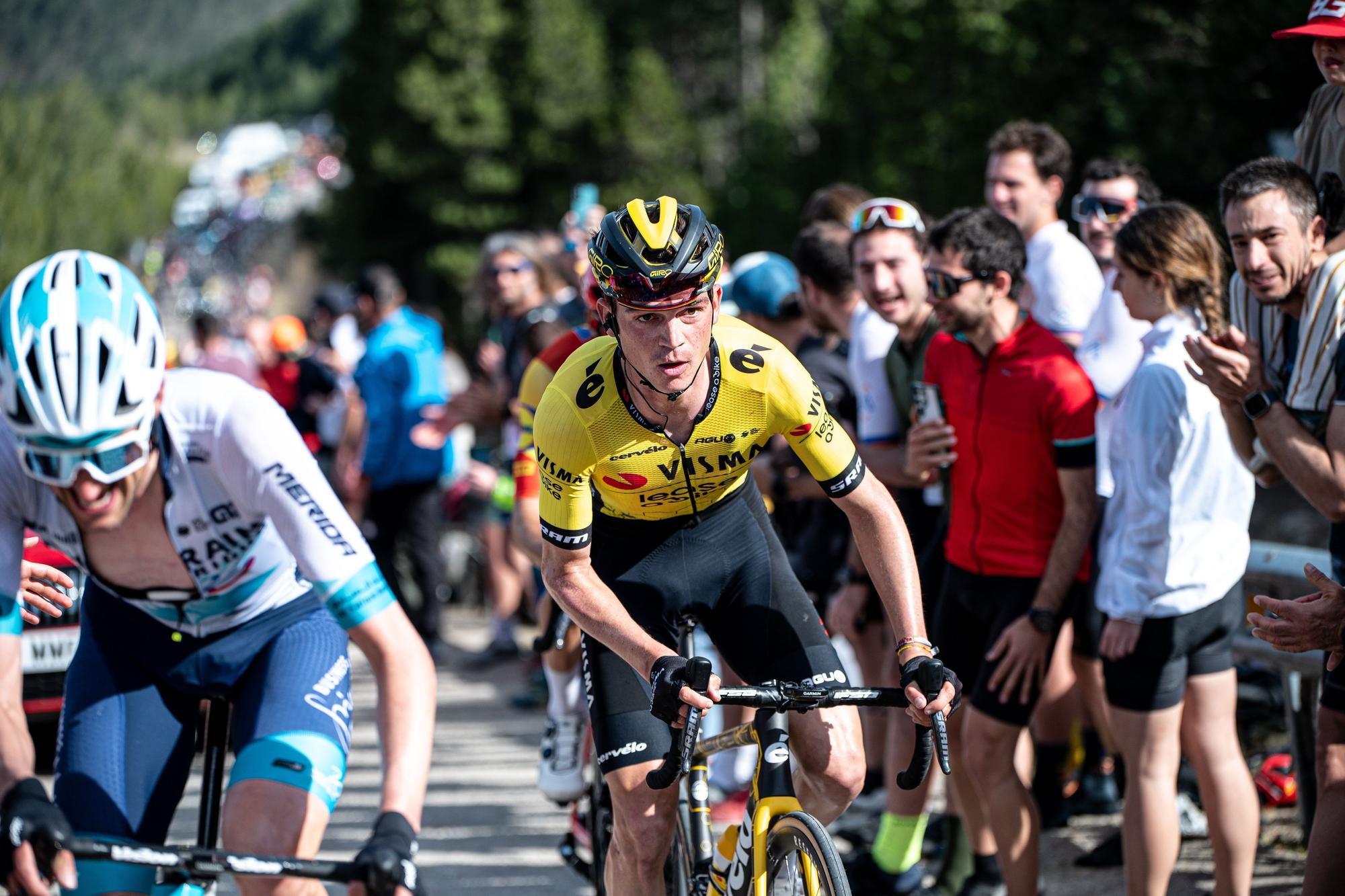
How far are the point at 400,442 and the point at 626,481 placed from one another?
22.0 feet

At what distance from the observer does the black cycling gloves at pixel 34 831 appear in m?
2.69

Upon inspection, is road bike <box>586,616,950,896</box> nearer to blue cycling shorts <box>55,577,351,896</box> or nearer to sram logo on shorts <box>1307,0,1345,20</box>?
blue cycling shorts <box>55,577,351,896</box>

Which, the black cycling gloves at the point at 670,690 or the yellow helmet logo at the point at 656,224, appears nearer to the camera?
the black cycling gloves at the point at 670,690

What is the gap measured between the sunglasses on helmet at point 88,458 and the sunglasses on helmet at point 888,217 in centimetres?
340

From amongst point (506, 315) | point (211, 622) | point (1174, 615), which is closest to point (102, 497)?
point (211, 622)

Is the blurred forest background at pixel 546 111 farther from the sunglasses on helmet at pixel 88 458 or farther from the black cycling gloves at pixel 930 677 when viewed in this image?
the sunglasses on helmet at pixel 88 458

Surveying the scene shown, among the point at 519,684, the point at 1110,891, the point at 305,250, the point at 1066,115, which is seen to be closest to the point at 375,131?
the point at 305,250

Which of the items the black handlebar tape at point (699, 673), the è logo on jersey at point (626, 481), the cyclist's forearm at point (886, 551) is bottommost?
the black handlebar tape at point (699, 673)

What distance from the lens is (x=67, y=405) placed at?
2869 millimetres

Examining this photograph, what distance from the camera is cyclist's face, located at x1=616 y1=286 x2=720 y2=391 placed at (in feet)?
11.8

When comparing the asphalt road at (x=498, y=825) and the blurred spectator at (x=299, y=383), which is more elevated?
the blurred spectator at (x=299, y=383)

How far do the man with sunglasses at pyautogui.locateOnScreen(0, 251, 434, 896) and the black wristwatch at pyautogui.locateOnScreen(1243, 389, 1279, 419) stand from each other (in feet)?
8.28

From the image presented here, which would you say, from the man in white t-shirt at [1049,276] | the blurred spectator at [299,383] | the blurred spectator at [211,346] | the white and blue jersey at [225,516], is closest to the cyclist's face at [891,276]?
the man in white t-shirt at [1049,276]

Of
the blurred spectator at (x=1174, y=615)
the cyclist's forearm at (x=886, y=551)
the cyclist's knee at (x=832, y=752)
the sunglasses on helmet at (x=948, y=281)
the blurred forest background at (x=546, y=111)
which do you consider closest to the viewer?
the cyclist's forearm at (x=886, y=551)
